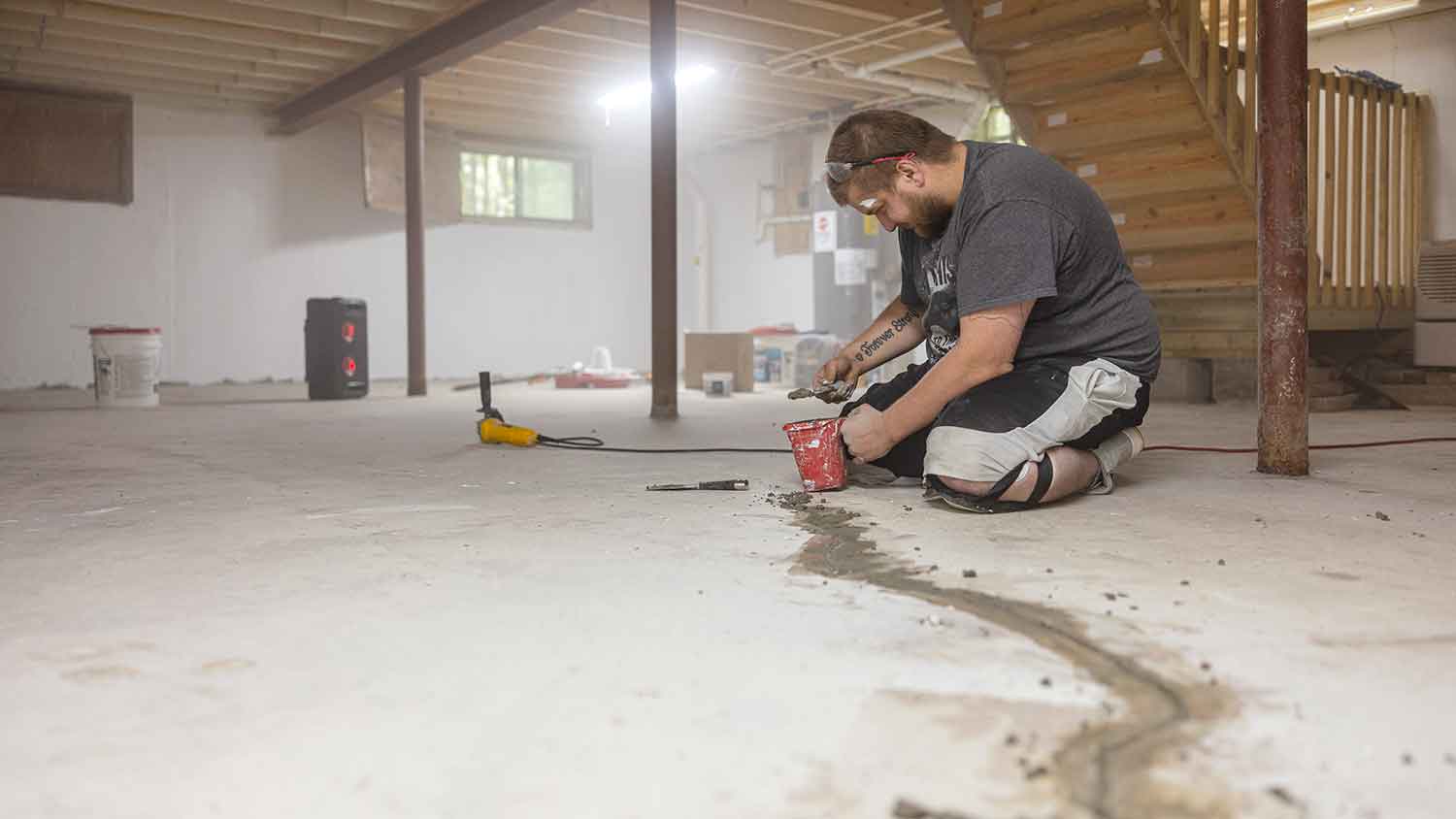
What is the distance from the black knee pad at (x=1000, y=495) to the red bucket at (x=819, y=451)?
0.31 m

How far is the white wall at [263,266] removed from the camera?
877cm

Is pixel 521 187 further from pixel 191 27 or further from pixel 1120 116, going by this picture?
pixel 1120 116

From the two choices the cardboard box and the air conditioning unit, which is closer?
the air conditioning unit

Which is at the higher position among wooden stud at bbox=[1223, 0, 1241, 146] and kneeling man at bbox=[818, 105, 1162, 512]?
wooden stud at bbox=[1223, 0, 1241, 146]

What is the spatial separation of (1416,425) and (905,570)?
364 cm

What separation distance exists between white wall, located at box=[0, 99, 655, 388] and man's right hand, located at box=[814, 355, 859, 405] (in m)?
7.80

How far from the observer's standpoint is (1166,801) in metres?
0.94

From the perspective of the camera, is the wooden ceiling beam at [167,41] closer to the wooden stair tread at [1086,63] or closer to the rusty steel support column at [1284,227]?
the wooden stair tread at [1086,63]

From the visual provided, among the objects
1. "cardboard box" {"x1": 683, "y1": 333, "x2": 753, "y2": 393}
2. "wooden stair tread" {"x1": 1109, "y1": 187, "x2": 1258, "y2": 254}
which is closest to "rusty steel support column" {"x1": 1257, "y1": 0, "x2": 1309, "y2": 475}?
"wooden stair tread" {"x1": 1109, "y1": 187, "x2": 1258, "y2": 254}

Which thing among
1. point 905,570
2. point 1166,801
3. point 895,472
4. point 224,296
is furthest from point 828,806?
point 224,296

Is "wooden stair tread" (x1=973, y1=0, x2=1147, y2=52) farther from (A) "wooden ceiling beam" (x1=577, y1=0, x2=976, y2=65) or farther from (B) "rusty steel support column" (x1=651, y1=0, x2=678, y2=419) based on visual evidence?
(A) "wooden ceiling beam" (x1=577, y1=0, x2=976, y2=65)

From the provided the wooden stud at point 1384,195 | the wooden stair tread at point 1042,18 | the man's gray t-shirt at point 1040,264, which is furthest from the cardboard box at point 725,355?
the man's gray t-shirt at point 1040,264

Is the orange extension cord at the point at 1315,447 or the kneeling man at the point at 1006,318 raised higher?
the kneeling man at the point at 1006,318

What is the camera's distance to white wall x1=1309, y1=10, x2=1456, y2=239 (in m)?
6.10
